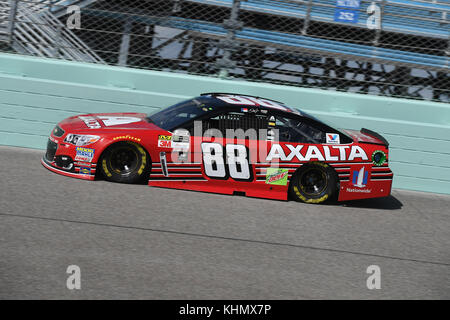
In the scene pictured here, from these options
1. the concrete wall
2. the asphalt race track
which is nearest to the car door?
the asphalt race track

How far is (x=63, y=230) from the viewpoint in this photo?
4.89 meters

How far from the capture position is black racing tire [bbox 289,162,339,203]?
6.86 m

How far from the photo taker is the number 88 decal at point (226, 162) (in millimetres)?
6539

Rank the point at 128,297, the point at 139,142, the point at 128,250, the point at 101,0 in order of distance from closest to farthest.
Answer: the point at 128,297 → the point at 128,250 → the point at 139,142 → the point at 101,0

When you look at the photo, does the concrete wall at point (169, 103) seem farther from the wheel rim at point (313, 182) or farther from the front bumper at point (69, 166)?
the wheel rim at point (313, 182)

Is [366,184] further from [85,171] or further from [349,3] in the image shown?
[349,3]

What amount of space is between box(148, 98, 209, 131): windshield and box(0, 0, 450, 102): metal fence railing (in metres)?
1.52

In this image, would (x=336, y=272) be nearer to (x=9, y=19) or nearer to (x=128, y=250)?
(x=128, y=250)

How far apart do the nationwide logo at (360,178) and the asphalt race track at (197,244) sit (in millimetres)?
392

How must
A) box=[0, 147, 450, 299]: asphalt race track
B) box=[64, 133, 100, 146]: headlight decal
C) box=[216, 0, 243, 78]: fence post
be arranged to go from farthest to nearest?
box=[216, 0, 243, 78]: fence post → box=[64, 133, 100, 146]: headlight decal → box=[0, 147, 450, 299]: asphalt race track

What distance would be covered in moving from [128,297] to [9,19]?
613 centimetres

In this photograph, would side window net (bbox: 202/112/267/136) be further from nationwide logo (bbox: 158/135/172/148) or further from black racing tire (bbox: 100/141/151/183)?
black racing tire (bbox: 100/141/151/183)

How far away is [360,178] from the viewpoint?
693cm

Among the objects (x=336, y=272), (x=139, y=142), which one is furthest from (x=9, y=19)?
(x=336, y=272)
